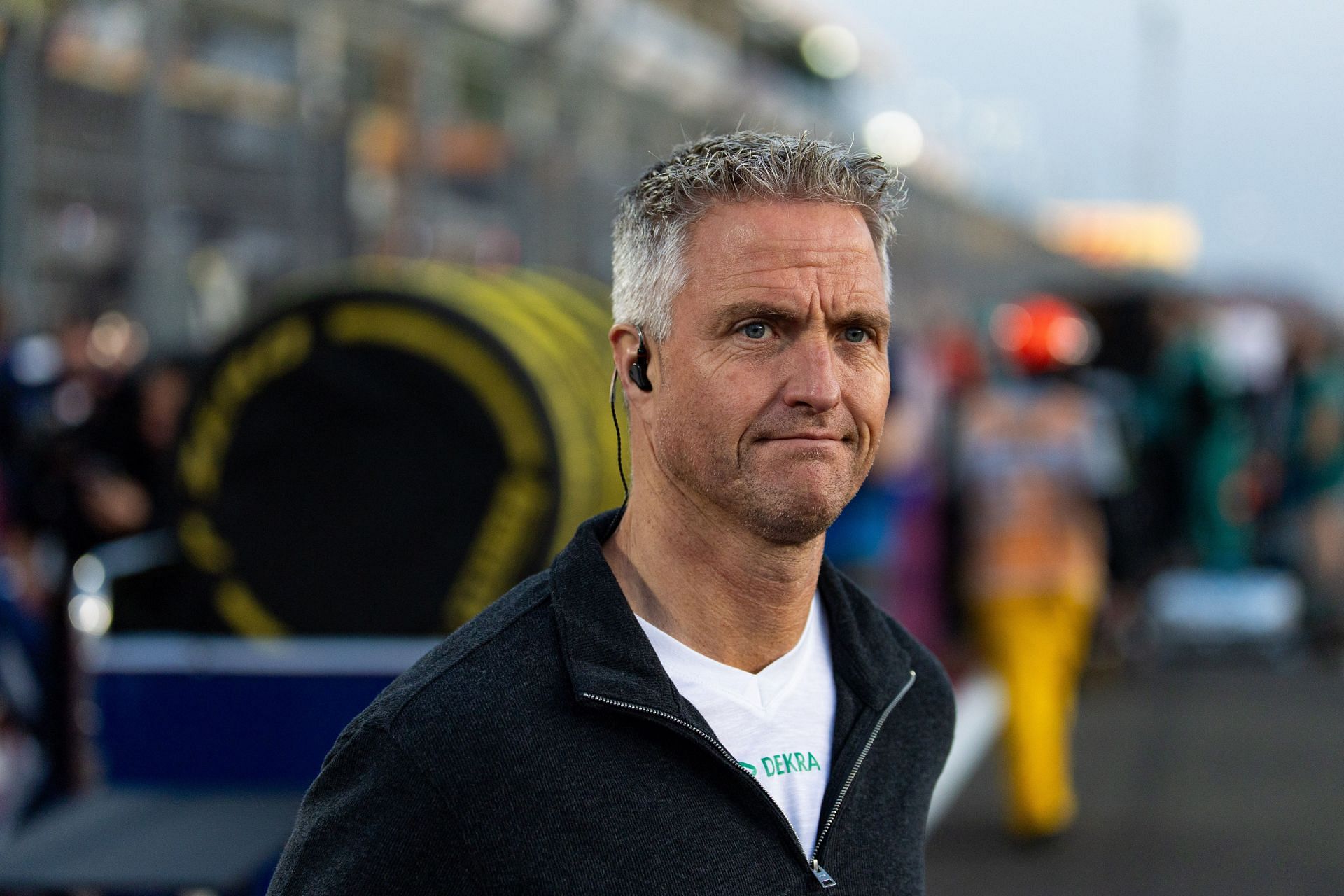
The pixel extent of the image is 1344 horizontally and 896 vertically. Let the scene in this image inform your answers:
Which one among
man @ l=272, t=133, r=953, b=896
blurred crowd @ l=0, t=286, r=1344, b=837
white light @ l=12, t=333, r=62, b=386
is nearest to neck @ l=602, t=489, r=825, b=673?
man @ l=272, t=133, r=953, b=896

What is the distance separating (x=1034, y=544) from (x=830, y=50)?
48866 mm

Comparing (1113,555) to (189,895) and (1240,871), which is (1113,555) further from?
(189,895)

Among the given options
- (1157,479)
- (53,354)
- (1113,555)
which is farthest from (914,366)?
(1157,479)


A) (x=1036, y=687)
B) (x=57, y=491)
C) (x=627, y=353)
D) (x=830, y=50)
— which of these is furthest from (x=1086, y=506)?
(x=830, y=50)

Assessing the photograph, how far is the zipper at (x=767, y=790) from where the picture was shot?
177cm

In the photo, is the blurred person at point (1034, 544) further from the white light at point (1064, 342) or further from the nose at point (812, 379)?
the nose at point (812, 379)

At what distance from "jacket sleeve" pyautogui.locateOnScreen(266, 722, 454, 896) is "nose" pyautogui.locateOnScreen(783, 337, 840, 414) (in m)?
0.56

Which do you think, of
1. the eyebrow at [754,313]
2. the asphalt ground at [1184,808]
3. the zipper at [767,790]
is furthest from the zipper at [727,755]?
the asphalt ground at [1184,808]

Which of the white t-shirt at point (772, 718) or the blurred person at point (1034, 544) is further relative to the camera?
the blurred person at point (1034, 544)

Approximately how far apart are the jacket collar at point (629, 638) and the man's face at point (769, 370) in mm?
165

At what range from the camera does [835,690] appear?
2062mm

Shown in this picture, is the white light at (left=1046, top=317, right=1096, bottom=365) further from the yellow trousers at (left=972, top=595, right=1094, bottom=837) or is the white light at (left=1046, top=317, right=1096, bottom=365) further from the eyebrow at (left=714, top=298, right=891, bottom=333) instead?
the eyebrow at (left=714, top=298, right=891, bottom=333)

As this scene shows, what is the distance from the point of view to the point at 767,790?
6.16 ft

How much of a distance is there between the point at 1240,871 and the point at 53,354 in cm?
563
